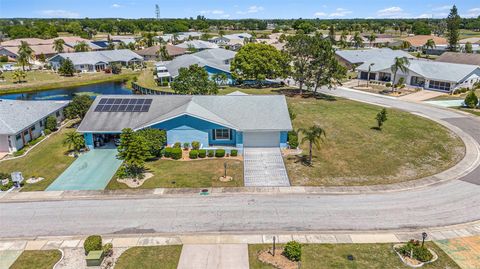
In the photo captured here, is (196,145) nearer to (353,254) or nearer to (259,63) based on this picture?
(353,254)

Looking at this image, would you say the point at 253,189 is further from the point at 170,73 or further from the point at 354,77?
the point at 354,77

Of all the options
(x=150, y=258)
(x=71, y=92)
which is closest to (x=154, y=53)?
(x=71, y=92)

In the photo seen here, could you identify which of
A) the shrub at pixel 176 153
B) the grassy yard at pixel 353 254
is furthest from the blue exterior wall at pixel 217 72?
the grassy yard at pixel 353 254

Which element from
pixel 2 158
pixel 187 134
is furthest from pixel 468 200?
pixel 2 158

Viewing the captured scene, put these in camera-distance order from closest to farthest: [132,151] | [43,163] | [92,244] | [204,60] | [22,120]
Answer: [92,244], [132,151], [43,163], [22,120], [204,60]

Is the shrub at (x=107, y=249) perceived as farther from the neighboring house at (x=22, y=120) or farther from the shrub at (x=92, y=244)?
the neighboring house at (x=22, y=120)

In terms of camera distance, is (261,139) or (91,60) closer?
(261,139)
